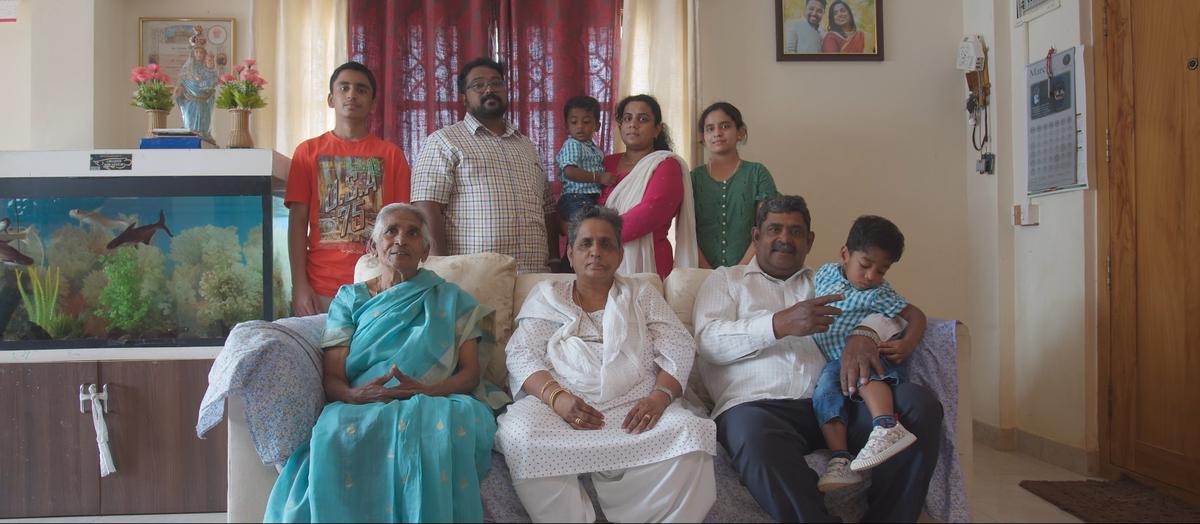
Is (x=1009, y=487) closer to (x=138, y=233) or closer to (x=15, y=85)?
(x=138, y=233)

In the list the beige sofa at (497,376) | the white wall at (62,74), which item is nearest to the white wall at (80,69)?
the white wall at (62,74)

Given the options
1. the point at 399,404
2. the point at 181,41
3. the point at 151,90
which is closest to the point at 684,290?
the point at 399,404

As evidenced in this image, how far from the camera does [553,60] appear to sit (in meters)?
3.68

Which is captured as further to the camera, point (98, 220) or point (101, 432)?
point (98, 220)

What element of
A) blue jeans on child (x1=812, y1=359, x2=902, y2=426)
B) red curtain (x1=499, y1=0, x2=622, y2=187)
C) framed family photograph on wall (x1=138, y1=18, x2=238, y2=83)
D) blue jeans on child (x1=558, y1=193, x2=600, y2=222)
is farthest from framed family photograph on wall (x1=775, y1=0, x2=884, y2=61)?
framed family photograph on wall (x1=138, y1=18, x2=238, y2=83)

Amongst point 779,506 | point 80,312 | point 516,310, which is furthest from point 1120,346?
point 80,312

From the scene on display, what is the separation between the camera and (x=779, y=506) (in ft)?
6.37

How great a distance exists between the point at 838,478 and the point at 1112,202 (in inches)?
70.2

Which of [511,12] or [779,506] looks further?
[511,12]

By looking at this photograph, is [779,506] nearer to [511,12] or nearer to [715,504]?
[715,504]

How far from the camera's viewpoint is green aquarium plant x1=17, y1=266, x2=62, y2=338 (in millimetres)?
2871

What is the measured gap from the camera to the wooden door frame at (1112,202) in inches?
115

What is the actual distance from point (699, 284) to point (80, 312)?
7.12ft

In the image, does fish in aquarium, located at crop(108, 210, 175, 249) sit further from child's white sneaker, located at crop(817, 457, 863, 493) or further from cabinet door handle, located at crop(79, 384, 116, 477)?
child's white sneaker, located at crop(817, 457, 863, 493)
